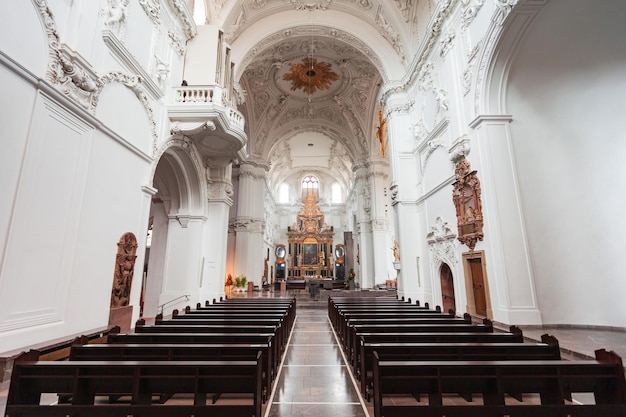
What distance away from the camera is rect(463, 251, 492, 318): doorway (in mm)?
6227

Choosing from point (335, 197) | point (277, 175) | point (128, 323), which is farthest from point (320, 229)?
point (128, 323)

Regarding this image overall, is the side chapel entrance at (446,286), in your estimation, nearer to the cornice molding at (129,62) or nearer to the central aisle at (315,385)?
the central aisle at (315,385)

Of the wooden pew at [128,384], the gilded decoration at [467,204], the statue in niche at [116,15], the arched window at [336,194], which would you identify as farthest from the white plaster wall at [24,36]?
the arched window at [336,194]

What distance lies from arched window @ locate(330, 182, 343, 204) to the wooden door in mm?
24960

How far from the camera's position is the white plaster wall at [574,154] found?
5.52 metres

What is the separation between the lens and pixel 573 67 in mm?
6102

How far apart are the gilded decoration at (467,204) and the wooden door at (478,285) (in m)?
0.41

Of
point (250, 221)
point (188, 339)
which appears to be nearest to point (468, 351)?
point (188, 339)

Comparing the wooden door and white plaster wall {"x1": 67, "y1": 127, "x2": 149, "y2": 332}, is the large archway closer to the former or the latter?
white plaster wall {"x1": 67, "y1": 127, "x2": 149, "y2": 332}

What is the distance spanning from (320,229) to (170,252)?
20781 millimetres

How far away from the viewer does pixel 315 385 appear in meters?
3.70

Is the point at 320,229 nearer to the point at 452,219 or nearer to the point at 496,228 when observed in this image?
the point at 452,219

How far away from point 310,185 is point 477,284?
2596cm

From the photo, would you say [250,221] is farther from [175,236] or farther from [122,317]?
[122,317]
